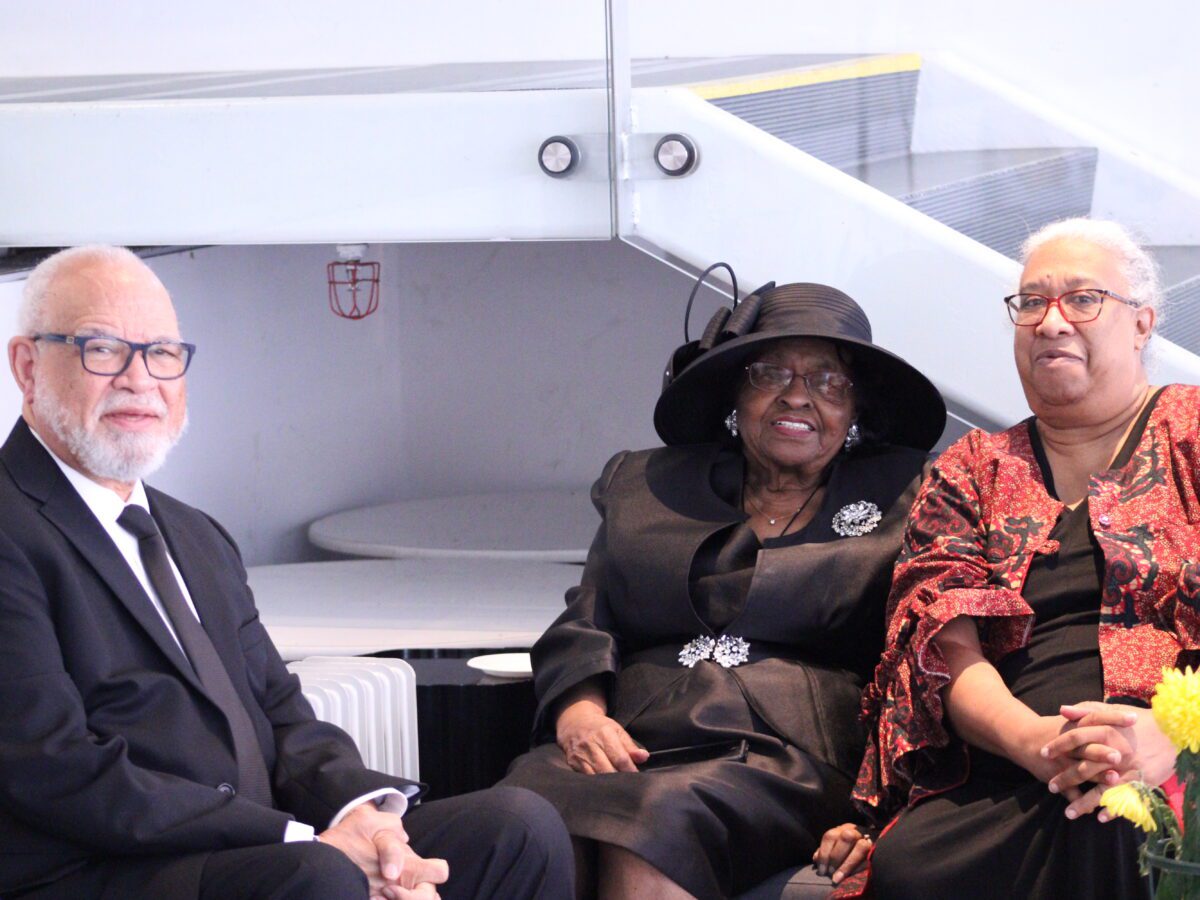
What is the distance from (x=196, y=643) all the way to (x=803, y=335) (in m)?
1.15

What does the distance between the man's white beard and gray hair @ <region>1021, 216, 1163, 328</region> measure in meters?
1.41

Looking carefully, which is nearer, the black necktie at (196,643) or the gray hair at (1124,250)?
the black necktie at (196,643)

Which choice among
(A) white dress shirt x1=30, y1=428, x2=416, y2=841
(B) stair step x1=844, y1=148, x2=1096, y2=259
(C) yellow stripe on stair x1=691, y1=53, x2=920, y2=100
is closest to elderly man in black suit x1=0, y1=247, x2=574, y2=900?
(A) white dress shirt x1=30, y1=428, x2=416, y2=841

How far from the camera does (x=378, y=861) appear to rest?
7.52 ft

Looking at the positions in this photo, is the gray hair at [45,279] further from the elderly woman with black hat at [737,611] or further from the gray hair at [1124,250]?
the gray hair at [1124,250]

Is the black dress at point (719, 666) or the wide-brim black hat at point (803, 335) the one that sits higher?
the wide-brim black hat at point (803, 335)

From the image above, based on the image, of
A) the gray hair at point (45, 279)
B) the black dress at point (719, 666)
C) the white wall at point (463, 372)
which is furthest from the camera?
the white wall at point (463, 372)

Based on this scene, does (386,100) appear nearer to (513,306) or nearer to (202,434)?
(202,434)

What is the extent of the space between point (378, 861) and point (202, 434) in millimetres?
2433

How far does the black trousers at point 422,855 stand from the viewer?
83.7 inches

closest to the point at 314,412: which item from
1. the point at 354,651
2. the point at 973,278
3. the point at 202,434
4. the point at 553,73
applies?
the point at 202,434

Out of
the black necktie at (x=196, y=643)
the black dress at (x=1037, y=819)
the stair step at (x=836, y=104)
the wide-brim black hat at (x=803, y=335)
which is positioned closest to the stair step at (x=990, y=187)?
the stair step at (x=836, y=104)

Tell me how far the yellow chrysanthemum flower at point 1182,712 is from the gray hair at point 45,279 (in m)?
1.53

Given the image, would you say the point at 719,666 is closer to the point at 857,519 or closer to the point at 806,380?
the point at 857,519
